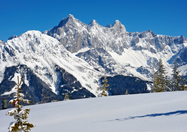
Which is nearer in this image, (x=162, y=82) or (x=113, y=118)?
(x=113, y=118)

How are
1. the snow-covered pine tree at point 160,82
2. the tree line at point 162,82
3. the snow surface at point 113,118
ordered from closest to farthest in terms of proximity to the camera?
the snow surface at point 113,118 < the snow-covered pine tree at point 160,82 < the tree line at point 162,82

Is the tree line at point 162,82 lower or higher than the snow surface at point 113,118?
higher

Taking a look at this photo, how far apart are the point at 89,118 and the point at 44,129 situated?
3.24 m

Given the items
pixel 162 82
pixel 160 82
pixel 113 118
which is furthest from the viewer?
pixel 162 82

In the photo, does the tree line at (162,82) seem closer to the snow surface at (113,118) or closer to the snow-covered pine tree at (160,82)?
the snow-covered pine tree at (160,82)

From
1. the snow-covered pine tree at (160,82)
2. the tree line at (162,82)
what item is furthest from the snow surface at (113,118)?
the tree line at (162,82)

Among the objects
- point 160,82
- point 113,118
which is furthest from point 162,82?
point 113,118

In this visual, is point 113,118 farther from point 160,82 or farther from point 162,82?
point 162,82

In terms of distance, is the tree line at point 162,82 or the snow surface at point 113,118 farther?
the tree line at point 162,82

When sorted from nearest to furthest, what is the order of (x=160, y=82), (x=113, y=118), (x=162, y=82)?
(x=113, y=118)
(x=160, y=82)
(x=162, y=82)

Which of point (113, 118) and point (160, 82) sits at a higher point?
point (160, 82)

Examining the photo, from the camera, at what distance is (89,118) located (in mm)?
15289

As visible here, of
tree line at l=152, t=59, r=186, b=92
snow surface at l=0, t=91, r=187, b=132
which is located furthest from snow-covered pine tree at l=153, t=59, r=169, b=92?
snow surface at l=0, t=91, r=187, b=132

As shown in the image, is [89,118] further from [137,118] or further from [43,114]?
[43,114]
